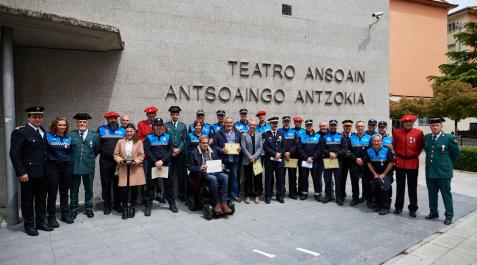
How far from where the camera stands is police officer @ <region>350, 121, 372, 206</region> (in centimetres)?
684

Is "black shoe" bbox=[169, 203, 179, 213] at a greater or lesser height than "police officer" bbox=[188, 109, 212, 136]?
lesser

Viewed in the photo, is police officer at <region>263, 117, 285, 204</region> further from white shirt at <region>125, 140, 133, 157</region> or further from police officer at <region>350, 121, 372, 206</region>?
white shirt at <region>125, 140, 133, 157</region>

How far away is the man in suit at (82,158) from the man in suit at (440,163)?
6.18 m

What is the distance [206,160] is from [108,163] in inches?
72.2

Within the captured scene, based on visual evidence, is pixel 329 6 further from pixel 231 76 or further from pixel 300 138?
pixel 300 138

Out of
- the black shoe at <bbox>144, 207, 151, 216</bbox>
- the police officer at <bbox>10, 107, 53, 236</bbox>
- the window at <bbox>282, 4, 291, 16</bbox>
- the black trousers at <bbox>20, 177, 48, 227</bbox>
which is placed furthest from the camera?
the window at <bbox>282, 4, 291, 16</bbox>

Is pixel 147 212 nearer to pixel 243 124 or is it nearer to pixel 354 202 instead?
pixel 243 124

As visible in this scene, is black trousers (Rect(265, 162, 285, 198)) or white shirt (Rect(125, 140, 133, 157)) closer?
white shirt (Rect(125, 140, 133, 157))

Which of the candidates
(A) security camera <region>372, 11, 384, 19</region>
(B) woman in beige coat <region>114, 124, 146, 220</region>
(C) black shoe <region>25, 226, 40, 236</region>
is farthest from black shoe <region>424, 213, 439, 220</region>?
(A) security camera <region>372, 11, 384, 19</region>

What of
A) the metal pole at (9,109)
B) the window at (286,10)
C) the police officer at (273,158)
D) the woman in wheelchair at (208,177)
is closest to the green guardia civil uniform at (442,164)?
the police officer at (273,158)

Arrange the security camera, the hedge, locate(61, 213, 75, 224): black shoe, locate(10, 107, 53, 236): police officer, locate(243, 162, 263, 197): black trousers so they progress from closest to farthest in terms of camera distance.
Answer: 1. locate(10, 107, 53, 236): police officer
2. locate(61, 213, 75, 224): black shoe
3. locate(243, 162, 263, 197): black trousers
4. the security camera
5. the hedge

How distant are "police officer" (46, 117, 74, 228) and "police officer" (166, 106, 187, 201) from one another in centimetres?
198

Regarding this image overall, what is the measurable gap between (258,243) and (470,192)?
6.78 metres

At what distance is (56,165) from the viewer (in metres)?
5.42
